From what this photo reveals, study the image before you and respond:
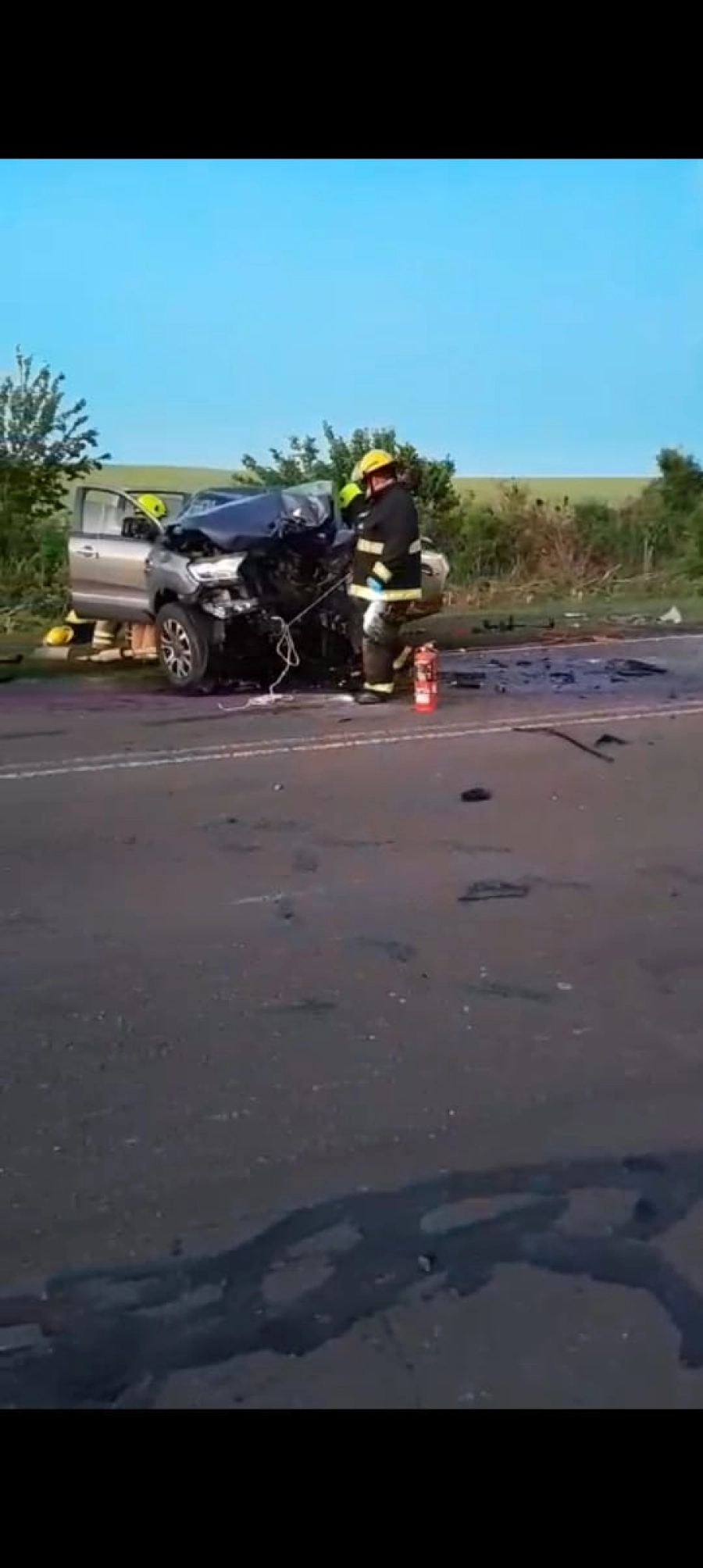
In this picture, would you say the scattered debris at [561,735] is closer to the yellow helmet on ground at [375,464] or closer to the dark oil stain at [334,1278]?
the yellow helmet on ground at [375,464]

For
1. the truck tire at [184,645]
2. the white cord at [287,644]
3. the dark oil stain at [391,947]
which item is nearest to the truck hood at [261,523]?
the white cord at [287,644]

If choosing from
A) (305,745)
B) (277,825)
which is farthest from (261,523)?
(277,825)

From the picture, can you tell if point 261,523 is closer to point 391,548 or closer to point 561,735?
point 391,548

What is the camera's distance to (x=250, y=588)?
11430 mm

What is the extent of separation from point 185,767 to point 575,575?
18756 millimetres

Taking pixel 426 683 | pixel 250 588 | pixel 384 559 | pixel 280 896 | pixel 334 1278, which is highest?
pixel 384 559

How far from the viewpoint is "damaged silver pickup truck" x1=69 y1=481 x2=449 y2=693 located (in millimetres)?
11477

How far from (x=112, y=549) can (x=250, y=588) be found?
8.01ft

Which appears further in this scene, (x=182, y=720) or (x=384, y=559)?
(x=384, y=559)

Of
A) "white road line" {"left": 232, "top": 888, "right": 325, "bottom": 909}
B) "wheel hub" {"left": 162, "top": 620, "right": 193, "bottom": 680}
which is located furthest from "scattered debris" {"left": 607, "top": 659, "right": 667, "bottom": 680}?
"white road line" {"left": 232, "top": 888, "right": 325, "bottom": 909}

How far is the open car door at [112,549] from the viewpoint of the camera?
42.9ft

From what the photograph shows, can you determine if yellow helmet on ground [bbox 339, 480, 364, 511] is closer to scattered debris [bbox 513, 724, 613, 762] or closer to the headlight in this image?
the headlight
